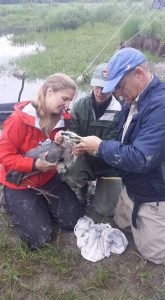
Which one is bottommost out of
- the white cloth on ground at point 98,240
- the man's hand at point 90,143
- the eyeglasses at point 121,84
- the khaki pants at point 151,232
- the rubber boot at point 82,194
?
the rubber boot at point 82,194

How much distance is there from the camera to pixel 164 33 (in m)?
12.4

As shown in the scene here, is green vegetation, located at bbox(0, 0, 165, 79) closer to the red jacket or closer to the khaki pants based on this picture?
the red jacket

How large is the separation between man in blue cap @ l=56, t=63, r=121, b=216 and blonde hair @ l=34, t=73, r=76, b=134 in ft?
1.15

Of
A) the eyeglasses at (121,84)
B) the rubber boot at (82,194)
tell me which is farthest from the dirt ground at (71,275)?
the eyeglasses at (121,84)

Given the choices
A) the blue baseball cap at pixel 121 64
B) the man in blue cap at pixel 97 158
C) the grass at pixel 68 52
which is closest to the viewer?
the blue baseball cap at pixel 121 64

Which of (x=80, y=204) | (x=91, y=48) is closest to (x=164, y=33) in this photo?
(x=91, y=48)

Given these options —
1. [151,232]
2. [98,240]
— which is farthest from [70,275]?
[151,232]

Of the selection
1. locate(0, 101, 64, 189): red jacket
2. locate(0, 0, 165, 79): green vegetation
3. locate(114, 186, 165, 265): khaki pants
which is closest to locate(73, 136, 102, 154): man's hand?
locate(0, 101, 64, 189): red jacket

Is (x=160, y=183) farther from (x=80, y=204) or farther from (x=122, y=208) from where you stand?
(x=80, y=204)

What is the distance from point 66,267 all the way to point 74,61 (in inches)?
375

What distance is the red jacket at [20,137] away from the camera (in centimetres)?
312

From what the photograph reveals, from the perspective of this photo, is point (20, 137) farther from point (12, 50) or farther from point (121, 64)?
point (12, 50)

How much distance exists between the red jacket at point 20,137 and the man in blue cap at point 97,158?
20.1 inches

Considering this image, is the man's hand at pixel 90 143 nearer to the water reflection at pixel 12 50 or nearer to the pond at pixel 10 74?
the pond at pixel 10 74
